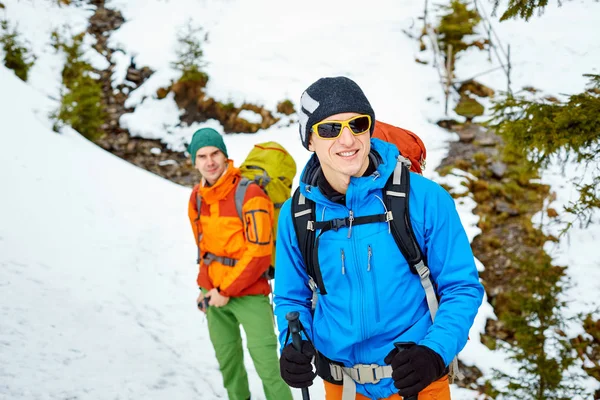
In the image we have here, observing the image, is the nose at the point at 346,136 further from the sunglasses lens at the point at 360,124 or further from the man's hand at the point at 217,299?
the man's hand at the point at 217,299

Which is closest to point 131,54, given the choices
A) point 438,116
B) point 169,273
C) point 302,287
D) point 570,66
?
point 438,116

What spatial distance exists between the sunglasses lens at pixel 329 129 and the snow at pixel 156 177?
3.12 m

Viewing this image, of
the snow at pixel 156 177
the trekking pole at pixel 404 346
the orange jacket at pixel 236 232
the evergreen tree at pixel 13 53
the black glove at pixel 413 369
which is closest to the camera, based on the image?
the black glove at pixel 413 369

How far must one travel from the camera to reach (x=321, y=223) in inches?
89.0

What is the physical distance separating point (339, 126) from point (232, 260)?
7.26 feet

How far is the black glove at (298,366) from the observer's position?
7.35 feet

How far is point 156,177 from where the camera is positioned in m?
10.8

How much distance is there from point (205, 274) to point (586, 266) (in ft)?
23.9

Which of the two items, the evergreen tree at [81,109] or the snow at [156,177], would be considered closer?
the snow at [156,177]

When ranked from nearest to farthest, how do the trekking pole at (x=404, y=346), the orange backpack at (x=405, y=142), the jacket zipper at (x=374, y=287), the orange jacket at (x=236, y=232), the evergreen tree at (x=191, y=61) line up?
the trekking pole at (x=404, y=346) → the jacket zipper at (x=374, y=287) → the orange backpack at (x=405, y=142) → the orange jacket at (x=236, y=232) → the evergreen tree at (x=191, y=61)

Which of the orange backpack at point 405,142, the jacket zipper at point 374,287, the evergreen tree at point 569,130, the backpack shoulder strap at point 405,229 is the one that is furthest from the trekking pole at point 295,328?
the evergreen tree at point 569,130

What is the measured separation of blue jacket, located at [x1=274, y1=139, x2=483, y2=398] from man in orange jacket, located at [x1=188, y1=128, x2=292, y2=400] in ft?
5.56

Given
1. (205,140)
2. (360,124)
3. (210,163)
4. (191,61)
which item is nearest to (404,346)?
(360,124)

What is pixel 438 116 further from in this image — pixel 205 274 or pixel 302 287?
pixel 302 287
